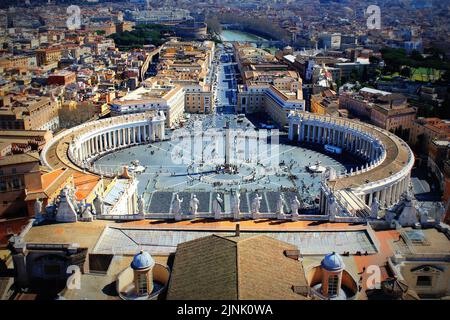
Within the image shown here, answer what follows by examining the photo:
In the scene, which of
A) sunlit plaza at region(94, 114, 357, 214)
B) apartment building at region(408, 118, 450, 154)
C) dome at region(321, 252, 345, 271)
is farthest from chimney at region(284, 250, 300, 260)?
apartment building at region(408, 118, 450, 154)

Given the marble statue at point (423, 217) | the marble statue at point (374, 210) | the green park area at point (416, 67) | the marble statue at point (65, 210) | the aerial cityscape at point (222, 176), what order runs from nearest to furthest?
the aerial cityscape at point (222, 176) → the marble statue at point (423, 217) → the marble statue at point (65, 210) → the marble statue at point (374, 210) → the green park area at point (416, 67)

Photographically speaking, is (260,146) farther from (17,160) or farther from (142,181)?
(17,160)

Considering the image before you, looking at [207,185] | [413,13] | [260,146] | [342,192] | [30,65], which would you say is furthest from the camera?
[413,13]

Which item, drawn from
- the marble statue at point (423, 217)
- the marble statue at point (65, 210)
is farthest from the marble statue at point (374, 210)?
the marble statue at point (65, 210)

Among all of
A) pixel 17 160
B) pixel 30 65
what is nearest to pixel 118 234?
pixel 17 160

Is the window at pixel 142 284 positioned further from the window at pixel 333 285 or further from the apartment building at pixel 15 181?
the apartment building at pixel 15 181
